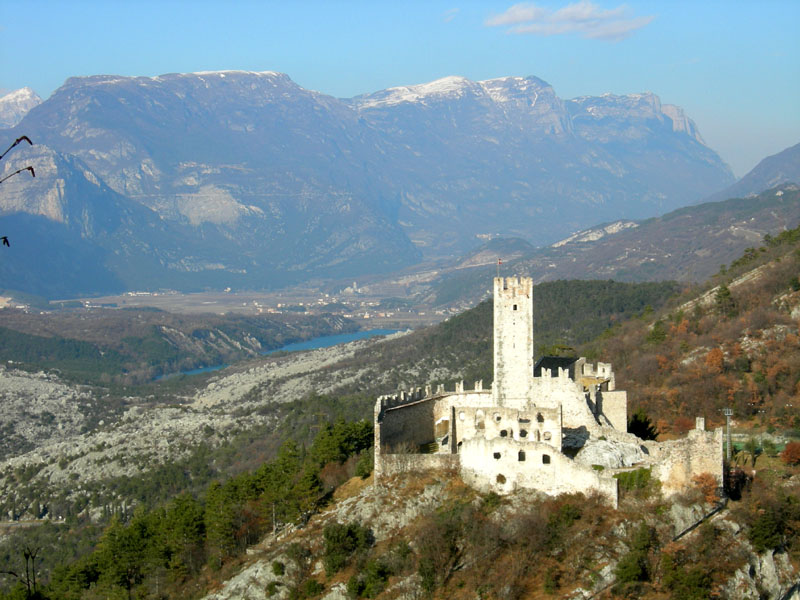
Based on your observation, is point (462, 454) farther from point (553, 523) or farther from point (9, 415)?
point (9, 415)

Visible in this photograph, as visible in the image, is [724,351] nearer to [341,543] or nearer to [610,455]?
[610,455]

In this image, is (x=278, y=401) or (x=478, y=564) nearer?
(x=478, y=564)

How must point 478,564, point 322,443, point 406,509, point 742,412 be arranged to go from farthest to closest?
point 742,412, point 322,443, point 406,509, point 478,564

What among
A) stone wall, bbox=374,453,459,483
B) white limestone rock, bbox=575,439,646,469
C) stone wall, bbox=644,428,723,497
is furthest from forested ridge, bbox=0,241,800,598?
stone wall, bbox=374,453,459,483

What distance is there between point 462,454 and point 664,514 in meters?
10.7

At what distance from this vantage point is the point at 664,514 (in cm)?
4903

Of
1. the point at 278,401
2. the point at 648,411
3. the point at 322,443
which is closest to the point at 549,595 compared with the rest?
the point at 322,443

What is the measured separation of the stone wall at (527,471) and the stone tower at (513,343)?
6.27 metres

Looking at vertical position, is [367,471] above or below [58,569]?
above

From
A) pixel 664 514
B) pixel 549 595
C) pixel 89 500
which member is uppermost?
pixel 664 514

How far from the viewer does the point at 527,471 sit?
2058 inches

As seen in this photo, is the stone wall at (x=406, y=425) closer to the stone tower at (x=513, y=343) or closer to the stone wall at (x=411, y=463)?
the stone wall at (x=411, y=463)

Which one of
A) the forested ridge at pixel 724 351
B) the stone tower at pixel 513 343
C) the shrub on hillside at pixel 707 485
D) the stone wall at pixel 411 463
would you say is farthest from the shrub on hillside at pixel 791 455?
the stone wall at pixel 411 463

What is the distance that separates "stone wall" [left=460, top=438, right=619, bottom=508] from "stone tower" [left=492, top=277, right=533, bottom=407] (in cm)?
627
